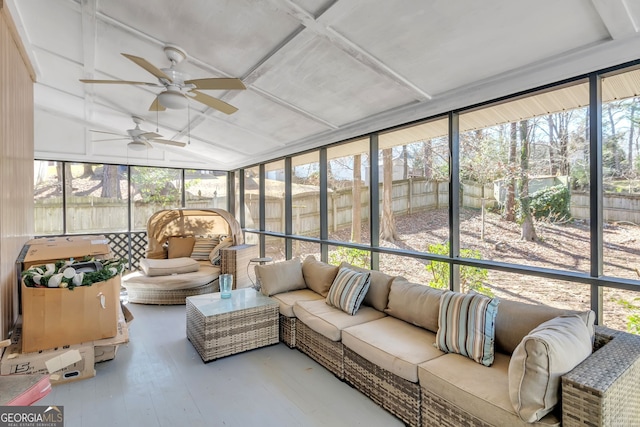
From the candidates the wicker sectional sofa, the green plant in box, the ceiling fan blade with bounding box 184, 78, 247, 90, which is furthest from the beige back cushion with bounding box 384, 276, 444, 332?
the green plant in box

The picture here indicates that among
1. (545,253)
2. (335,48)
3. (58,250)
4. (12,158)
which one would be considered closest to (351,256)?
(545,253)

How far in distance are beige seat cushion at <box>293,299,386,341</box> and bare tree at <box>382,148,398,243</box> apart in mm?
1377

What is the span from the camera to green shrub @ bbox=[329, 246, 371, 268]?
4.50m

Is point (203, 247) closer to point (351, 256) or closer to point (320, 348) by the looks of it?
point (351, 256)

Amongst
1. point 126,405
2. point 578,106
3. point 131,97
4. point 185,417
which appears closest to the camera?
point 185,417

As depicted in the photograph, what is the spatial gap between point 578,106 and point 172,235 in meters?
6.29

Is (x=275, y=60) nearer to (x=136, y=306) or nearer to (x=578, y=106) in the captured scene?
(x=578, y=106)

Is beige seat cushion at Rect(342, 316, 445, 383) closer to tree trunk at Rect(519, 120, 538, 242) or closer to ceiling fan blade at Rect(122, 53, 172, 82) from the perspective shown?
tree trunk at Rect(519, 120, 538, 242)

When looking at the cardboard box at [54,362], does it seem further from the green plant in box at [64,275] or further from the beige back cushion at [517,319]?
the beige back cushion at [517,319]

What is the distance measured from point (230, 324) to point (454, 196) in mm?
2549

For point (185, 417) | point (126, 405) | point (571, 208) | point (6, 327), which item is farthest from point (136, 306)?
point (571, 208)

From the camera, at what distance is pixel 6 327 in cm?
284

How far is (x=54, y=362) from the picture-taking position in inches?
103

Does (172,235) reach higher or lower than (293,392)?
higher
